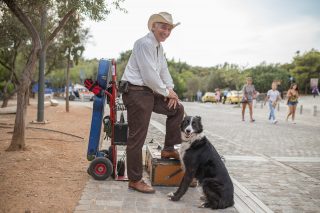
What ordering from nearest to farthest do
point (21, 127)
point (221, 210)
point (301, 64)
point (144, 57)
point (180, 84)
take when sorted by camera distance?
point (221, 210)
point (144, 57)
point (21, 127)
point (301, 64)
point (180, 84)

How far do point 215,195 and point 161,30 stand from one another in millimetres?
2292

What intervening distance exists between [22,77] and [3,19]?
34.4 ft

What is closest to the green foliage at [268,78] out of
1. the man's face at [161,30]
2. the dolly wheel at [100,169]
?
the dolly wheel at [100,169]

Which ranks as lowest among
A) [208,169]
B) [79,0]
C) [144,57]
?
[208,169]

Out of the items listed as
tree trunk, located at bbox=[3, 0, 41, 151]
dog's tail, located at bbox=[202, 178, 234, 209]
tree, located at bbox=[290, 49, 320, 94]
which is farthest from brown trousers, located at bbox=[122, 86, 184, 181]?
tree, located at bbox=[290, 49, 320, 94]

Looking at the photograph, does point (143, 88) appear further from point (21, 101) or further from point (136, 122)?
point (21, 101)

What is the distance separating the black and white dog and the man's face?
3.95ft

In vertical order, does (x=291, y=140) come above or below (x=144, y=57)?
below

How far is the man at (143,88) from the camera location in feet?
17.5

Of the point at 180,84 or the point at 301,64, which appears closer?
the point at 301,64

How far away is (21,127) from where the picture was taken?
8.16m

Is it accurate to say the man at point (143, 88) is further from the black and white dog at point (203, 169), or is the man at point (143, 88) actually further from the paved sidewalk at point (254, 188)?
the black and white dog at point (203, 169)

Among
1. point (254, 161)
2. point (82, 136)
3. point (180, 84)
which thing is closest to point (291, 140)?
point (254, 161)

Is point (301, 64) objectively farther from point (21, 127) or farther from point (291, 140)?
point (21, 127)
